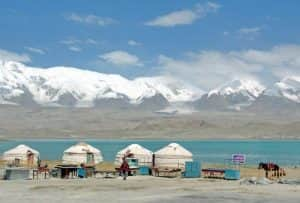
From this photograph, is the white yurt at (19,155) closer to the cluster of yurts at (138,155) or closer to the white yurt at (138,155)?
the cluster of yurts at (138,155)

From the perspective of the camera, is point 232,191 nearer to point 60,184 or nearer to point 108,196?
point 108,196

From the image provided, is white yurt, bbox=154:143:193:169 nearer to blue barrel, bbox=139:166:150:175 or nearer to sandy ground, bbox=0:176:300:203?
blue barrel, bbox=139:166:150:175

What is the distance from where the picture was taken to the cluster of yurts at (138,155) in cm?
5275

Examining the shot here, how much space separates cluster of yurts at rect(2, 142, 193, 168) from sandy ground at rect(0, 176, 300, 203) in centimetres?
1419

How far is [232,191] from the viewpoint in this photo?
3130 cm

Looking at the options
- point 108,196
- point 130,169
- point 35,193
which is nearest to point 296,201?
point 108,196

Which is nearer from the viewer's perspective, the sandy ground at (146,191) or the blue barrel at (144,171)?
the sandy ground at (146,191)

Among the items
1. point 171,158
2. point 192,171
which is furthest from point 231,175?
point 171,158

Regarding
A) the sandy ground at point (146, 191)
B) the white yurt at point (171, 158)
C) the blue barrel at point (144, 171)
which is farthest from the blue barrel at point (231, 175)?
the white yurt at point (171, 158)

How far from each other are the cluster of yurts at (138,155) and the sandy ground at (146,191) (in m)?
14.2

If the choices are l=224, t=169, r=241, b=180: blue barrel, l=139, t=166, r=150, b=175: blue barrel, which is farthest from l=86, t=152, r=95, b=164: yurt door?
l=224, t=169, r=241, b=180: blue barrel

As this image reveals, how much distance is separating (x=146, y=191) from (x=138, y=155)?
26.5 metres

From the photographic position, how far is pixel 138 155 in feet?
191

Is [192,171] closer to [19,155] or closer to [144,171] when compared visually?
[144,171]
